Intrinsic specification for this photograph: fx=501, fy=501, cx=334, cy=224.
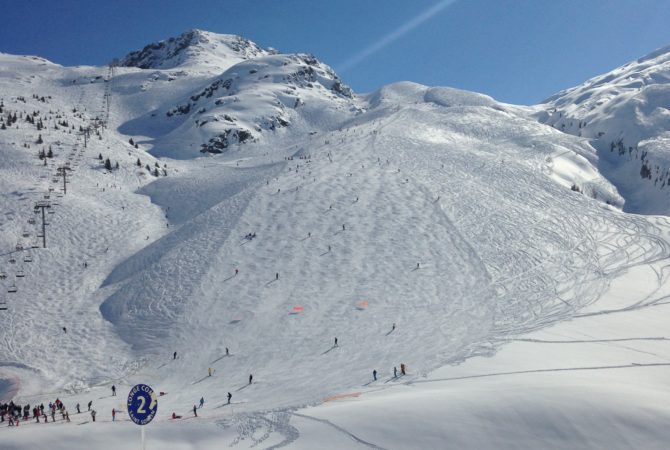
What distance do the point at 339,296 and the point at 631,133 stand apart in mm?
94816

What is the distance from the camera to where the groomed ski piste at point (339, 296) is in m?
20.0

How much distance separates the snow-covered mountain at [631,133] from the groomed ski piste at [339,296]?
7728 mm

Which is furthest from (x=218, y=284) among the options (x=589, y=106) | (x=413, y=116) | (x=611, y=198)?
(x=589, y=106)

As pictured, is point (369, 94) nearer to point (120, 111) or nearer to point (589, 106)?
point (589, 106)

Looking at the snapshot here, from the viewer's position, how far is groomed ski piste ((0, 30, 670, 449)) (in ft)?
65.7

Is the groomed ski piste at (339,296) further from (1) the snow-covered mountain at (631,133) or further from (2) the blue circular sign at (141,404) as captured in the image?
(2) the blue circular sign at (141,404)

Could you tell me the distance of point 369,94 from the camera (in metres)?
172

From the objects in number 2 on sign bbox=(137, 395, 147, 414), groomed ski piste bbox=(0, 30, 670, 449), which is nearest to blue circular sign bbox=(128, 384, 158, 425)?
number 2 on sign bbox=(137, 395, 147, 414)

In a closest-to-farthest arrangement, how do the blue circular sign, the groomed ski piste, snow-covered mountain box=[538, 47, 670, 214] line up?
the blue circular sign < the groomed ski piste < snow-covered mountain box=[538, 47, 670, 214]

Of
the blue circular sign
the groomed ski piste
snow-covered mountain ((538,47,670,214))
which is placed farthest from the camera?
snow-covered mountain ((538,47,670,214))

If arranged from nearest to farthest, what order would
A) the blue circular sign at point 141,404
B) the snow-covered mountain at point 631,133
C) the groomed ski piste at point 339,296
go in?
the blue circular sign at point 141,404, the groomed ski piste at point 339,296, the snow-covered mountain at point 631,133

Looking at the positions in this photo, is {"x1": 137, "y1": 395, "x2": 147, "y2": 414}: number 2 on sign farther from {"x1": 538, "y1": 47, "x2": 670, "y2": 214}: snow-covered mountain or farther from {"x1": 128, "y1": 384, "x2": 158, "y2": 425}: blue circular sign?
{"x1": 538, "y1": 47, "x2": 670, "y2": 214}: snow-covered mountain

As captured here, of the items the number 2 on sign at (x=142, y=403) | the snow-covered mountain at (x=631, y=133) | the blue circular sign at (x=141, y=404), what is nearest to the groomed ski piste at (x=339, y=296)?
the snow-covered mountain at (x=631, y=133)

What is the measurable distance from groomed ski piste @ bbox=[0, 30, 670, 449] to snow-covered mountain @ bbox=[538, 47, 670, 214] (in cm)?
773
